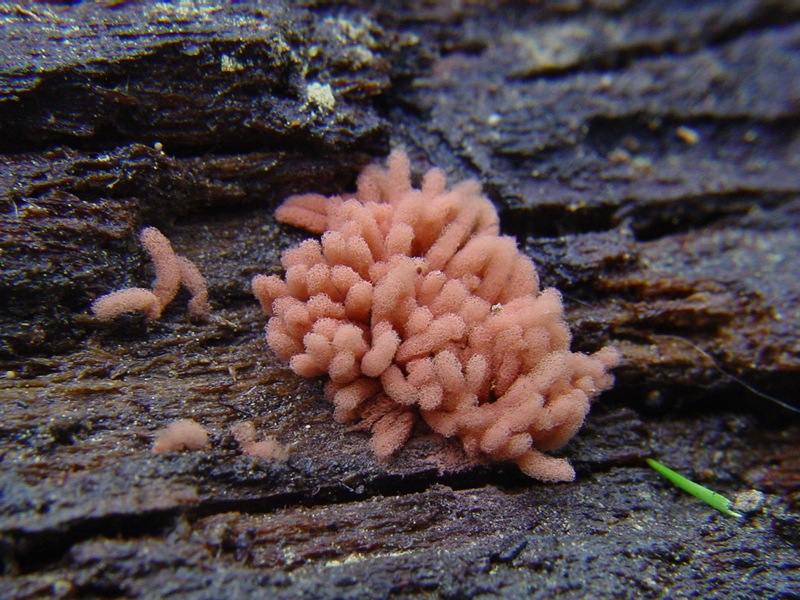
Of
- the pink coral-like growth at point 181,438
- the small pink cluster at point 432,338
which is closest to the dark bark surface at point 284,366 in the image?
the pink coral-like growth at point 181,438

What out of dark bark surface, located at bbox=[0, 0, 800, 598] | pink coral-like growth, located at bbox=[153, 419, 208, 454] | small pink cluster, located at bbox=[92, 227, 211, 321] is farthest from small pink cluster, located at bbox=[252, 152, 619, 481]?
pink coral-like growth, located at bbox=[153, 419, 208, 454]

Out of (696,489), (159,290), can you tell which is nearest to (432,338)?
(159,290)

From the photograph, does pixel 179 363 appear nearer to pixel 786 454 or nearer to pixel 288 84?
pixel 288 84

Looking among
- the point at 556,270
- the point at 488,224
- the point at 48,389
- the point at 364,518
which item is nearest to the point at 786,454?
the point at 556,270

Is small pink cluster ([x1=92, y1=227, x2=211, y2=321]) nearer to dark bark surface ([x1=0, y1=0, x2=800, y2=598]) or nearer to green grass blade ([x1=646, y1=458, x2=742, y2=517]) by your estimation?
dark bark surface ([x1=0, y1=0, x2=800, y2=598])

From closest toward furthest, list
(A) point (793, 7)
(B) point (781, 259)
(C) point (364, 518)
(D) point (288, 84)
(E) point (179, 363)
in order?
(C) point (364, 518)
(E) point (179, 363)
(D) point (288, 84)
(B) point (781, 259)
(A) point (793, 7)

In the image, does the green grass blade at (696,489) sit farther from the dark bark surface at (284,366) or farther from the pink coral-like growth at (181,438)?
the pink coral-like growth at (181,438)

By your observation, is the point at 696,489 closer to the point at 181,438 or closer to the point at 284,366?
the point at 284,366
